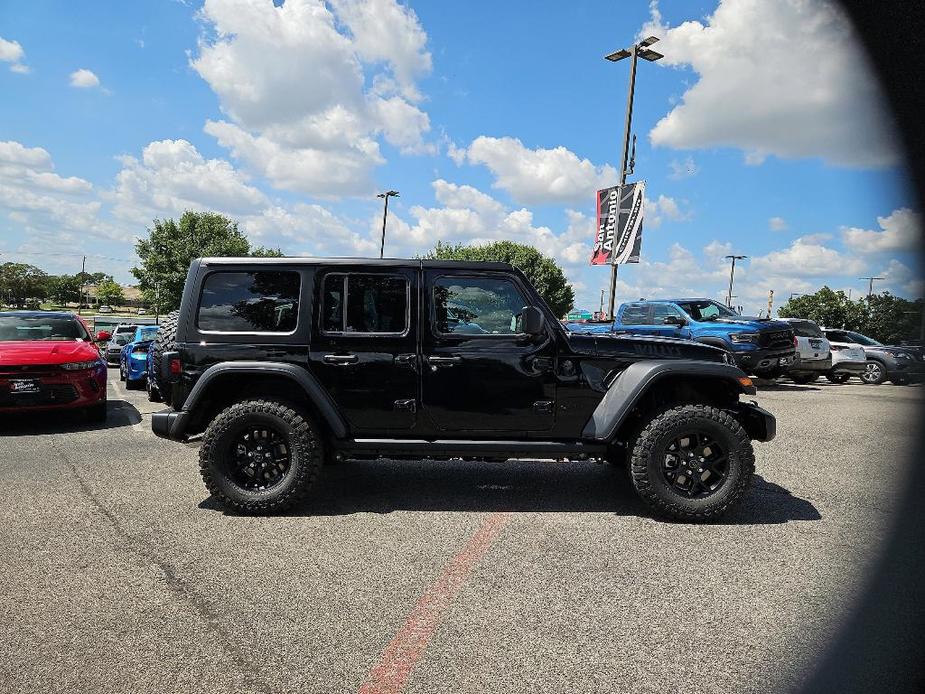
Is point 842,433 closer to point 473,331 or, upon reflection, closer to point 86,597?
point 473,331

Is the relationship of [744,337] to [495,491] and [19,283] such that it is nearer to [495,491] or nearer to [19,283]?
[495,491]

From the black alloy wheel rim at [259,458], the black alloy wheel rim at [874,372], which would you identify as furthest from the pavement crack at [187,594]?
the black alloy wheel rim at [874,372]

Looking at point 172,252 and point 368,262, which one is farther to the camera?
point 172,252

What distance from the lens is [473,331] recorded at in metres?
4.78

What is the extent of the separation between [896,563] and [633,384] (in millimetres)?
2940

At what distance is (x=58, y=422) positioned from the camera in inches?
337

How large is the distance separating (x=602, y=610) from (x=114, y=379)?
16952 millimetres

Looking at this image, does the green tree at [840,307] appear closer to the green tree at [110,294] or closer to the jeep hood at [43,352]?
the jeep hood at [43,352]

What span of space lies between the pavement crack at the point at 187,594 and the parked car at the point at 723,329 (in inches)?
369

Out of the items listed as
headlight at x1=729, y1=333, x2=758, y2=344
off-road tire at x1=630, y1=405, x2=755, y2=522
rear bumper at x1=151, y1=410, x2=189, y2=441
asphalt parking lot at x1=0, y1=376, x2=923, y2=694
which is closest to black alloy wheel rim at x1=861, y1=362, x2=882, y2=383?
asphalt parking lot at x1=0, y1=376, x2=923, y2=694

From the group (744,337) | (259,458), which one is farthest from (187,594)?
(744,337)

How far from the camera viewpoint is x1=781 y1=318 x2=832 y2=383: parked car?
15.4 m

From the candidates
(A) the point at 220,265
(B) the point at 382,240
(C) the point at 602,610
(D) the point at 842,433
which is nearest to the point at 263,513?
(A) the point at 220,265

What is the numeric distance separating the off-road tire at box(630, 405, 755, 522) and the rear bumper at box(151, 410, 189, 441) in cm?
347
